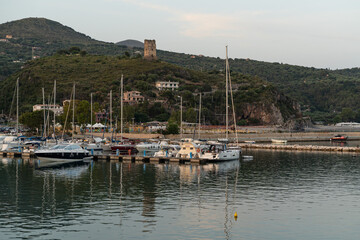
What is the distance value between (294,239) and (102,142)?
197 ft

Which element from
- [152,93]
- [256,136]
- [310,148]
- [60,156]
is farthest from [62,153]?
[152,93]

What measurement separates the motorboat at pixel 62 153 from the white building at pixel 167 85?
126 metres

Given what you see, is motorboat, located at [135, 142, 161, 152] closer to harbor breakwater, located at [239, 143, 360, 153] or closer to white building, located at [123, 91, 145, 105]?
harbor breakwater, located at [239, 143, 360, 153]

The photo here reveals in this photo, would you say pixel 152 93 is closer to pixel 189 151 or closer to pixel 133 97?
pixel 133 97

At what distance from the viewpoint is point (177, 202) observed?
1425 inches

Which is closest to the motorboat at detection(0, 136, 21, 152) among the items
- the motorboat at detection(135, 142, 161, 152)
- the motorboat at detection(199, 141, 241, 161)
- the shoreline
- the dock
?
the dock

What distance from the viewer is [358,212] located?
33.5 m

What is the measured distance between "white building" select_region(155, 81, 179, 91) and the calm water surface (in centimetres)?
12961

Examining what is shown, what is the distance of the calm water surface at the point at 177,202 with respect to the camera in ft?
91.6

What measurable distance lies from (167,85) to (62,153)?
432 ft

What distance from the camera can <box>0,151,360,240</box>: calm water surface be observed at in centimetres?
2791

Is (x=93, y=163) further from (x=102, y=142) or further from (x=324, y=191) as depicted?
(x=324, y=191)

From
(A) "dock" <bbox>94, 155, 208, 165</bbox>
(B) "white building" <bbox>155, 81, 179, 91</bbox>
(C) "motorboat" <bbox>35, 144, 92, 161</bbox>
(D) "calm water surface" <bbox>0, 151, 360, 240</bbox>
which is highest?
(B) "white building" <bbox>155, 81, 179, 91</bbox>

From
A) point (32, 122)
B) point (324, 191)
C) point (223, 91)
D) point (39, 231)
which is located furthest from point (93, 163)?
point (223, 91)
